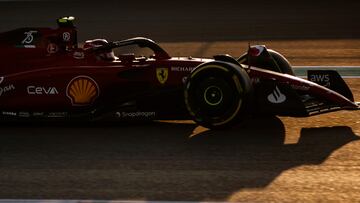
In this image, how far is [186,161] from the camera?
658 cm

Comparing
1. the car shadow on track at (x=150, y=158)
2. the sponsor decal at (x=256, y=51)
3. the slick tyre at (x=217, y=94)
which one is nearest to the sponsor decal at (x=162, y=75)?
the slick tyre at (x=217, y=94)

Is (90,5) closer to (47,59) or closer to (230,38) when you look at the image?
(230,38)

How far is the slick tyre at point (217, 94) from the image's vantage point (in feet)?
24.4

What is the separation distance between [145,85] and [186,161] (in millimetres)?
1704

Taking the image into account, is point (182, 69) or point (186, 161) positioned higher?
point (182, 69)

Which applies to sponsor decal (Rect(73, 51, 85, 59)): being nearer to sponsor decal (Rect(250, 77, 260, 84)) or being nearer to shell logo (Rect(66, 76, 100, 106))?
shell logo (Rect(66, 76, 100, 106))

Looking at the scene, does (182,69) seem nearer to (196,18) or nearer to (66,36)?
(66,36)

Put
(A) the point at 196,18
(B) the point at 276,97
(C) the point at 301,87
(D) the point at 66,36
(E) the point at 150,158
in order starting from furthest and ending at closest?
(A) the point at 196,18 → (D) the point at 66,36 → (C) the point at 301,87 → (B) the point at 276,97 → (E) the point at 150,158

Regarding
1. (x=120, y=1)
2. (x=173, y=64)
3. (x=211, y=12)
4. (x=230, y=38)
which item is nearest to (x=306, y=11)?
(x=211, y=12)

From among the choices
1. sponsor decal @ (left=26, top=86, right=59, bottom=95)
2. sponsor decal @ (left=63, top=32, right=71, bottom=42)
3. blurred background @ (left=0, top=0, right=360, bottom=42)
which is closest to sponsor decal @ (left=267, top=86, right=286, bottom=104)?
sponsor decal @ (left=26, top=86, right=59, bottom=95)

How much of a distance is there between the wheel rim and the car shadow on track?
0.32m

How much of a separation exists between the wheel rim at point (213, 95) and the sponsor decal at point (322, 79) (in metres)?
1.24

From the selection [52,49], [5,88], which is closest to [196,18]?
[52,49]

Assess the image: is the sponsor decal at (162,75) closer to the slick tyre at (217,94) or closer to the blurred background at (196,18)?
the slick tyre at (217,94)
